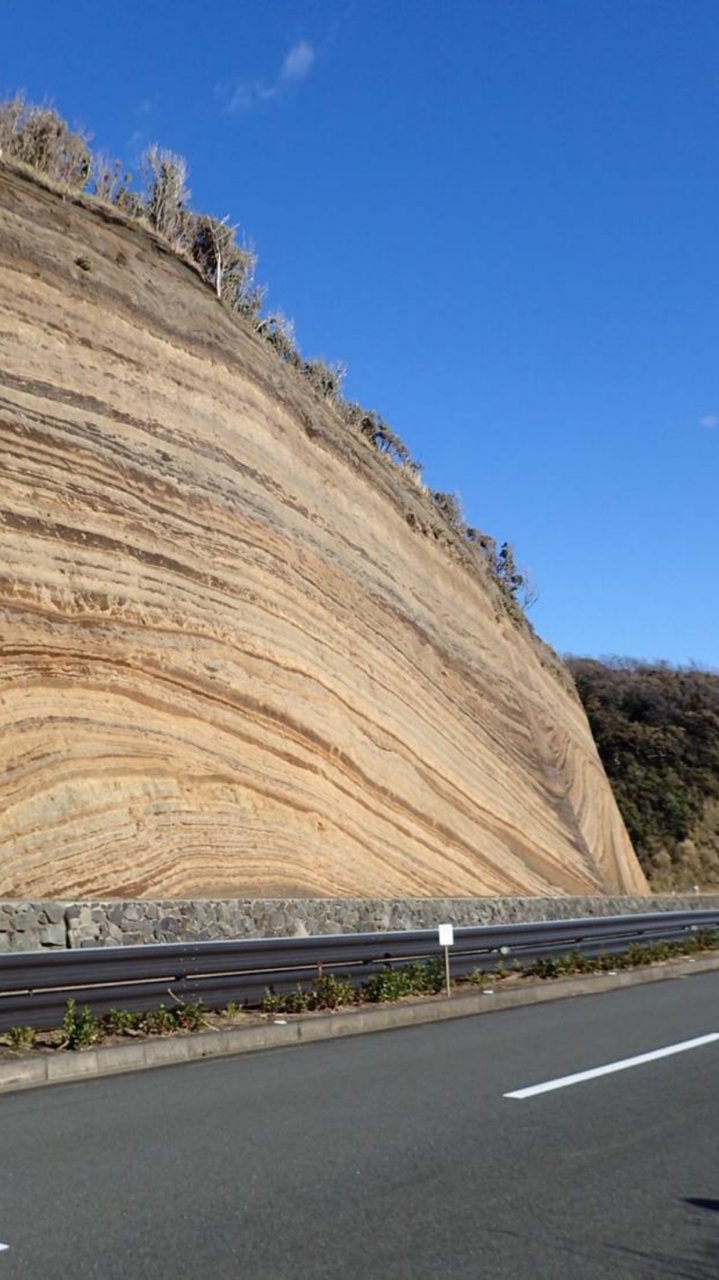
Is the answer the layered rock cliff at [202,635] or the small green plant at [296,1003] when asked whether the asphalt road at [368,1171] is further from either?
the layered rock cliff at [202,635]

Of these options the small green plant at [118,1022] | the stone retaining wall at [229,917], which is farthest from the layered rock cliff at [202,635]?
the small green plant at [118,1022]

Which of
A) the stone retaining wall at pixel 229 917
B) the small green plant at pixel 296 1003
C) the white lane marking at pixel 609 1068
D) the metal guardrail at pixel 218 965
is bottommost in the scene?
the white lane marking at pixel 609 1068

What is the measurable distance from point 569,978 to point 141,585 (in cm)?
947

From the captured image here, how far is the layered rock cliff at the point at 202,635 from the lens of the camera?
17.9 metres

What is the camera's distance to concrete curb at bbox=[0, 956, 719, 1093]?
27.3ft

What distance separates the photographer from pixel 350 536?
87.2 feet

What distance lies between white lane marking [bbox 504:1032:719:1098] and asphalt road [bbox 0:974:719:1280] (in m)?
0.11

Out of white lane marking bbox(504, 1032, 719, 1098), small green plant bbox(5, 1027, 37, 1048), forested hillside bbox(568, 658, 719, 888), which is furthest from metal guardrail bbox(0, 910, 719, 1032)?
forested hillside bbox(568, 658, 719, 888)

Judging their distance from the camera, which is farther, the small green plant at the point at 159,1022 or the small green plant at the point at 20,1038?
the small green plant at the point at 159,1022

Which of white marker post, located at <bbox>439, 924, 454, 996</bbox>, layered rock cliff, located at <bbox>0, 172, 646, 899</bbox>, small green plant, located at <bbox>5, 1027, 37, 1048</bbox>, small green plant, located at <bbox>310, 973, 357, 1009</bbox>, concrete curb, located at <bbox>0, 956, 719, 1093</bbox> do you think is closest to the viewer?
concrete curb, located at <bbox>0, 956, 719, 1093</bbox>

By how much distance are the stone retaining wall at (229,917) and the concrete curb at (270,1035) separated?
4.38 meters

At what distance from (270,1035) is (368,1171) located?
181 inches

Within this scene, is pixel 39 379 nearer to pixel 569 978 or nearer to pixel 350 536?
pixel 350 536

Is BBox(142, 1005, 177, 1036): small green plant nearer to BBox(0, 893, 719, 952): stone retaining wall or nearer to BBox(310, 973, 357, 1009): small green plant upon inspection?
BBox(310, 973, 357, 1009): small green plant
